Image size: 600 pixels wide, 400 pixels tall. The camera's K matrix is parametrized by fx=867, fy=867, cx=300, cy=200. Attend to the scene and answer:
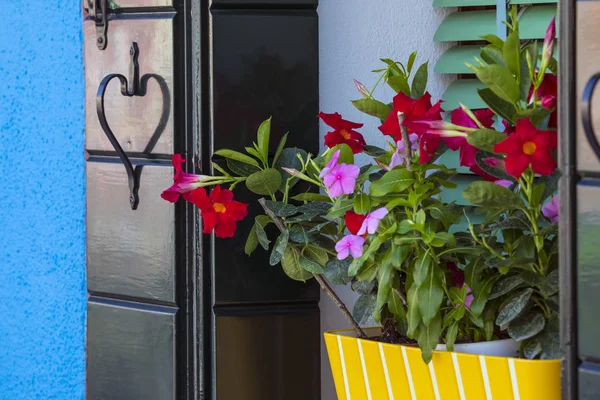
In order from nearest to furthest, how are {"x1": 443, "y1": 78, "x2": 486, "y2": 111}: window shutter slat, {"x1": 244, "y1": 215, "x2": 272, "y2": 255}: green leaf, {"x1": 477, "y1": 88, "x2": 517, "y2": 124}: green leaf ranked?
{"x1": 477, "y1": 88, "x2": 517, "y2": 124}: green leaf → {"x1": 244, "y1": 215, "x2": 272, "y2": 255}: green leaf → {"x1": 443, "y1": 78, "x2": 486, "y2": 111}: window shutter slat

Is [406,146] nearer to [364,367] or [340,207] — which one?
[340,207]

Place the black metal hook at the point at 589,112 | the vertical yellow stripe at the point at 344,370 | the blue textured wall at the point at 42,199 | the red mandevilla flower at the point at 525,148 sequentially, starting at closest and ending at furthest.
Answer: the black metal hook at the point at 589,112
the red mandevilla flower at the point at 525,148
the vertical yellow stripe at the point at 344,370
the blue textured wall at the point at 42,199

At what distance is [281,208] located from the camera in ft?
5.40

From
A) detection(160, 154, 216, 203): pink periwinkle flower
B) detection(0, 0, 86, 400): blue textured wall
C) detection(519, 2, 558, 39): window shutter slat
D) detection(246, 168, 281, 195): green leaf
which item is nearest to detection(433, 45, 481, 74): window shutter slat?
detection(519, 2, 558, 39): window shutter slat

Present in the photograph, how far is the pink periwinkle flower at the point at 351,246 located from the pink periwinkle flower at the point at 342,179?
0.08m

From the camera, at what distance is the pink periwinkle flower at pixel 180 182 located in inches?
65.2

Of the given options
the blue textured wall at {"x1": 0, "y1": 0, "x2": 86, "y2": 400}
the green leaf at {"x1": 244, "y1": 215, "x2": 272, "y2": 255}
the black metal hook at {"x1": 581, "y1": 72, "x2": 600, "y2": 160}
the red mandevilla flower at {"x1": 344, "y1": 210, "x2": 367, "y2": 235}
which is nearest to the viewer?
the black metal hook at {"x1": 581, "y1": 72, "x2": 600, "y2": 160}

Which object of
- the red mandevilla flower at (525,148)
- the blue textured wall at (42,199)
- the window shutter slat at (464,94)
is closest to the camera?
the red mandevilla flower at (525,148)

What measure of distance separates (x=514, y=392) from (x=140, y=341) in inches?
34.4

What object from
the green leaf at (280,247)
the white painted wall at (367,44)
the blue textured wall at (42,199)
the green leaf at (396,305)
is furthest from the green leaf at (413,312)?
the blue textured wall at (42,199)

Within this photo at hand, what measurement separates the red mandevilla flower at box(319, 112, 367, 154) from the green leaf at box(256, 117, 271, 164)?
0.12 metres

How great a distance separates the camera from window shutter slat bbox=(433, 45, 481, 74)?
181 cm

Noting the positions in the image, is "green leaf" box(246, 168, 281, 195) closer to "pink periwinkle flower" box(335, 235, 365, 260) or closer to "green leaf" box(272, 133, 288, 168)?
"green leaf" box(272, 133, 288, 168)

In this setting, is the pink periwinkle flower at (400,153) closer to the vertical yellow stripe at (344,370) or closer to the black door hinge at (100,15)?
the vertical yellow stripe at (344,370)
